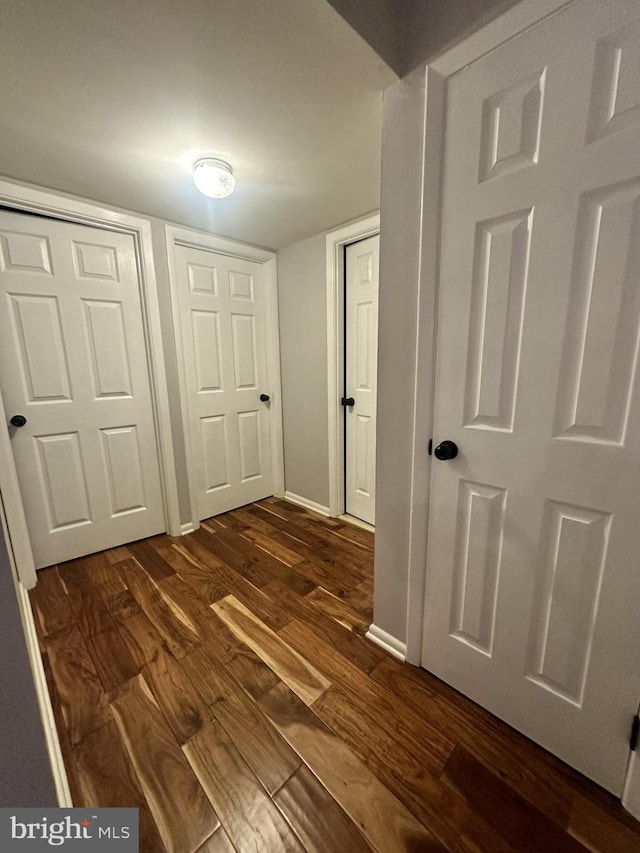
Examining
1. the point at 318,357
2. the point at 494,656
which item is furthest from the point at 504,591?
the point at 318,357

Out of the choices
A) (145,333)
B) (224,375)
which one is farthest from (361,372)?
(145,333)

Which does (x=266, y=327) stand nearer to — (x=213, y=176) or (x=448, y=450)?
(x=213, y=176)

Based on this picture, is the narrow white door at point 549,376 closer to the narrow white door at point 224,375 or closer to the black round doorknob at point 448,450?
the black round doorknob at point 448,450

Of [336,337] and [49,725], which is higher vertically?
[336,337]

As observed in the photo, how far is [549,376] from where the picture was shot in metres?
0.84

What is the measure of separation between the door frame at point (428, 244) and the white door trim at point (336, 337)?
1.05 m

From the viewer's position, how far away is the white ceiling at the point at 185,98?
869mm

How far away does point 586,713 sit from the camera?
89 centimetres

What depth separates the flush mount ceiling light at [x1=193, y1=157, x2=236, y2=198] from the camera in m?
1.43

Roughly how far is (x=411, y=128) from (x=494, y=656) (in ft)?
5.59

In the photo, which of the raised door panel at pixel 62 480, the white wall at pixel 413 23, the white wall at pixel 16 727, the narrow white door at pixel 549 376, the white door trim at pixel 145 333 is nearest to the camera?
the white wall at pixel 16 727
